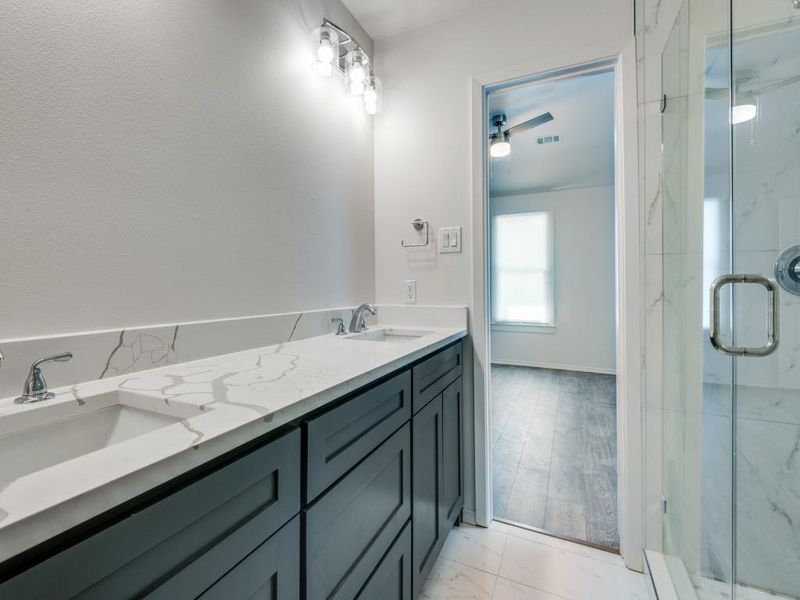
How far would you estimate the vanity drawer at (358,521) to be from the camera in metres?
0.71

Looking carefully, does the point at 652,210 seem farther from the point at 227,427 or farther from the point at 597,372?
the point at 597,372

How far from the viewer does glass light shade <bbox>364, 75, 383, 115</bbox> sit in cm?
177

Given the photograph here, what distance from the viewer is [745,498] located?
3.76 feet

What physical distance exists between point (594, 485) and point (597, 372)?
279cm

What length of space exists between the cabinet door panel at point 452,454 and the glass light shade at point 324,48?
57.4 inches

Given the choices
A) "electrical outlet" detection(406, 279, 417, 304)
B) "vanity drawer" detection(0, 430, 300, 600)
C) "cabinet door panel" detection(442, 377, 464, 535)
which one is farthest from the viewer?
"electrical outlet" detection(406, 279, 417, 304)

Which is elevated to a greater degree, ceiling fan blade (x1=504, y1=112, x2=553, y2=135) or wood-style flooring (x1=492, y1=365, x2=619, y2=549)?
ceiling fan blade (x1=504, y1=112, x2=553, y2=135)

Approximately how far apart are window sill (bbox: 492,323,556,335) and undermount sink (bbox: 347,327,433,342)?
3459 millimetres

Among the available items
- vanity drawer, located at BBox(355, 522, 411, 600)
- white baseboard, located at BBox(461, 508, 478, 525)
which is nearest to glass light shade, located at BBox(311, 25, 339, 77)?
vanity drawer, located at BBox(355, 522, 411, 600)

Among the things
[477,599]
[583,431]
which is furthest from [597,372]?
[477,599]

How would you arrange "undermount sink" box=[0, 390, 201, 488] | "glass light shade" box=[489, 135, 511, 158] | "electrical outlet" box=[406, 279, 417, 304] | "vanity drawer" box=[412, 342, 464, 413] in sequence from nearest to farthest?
1. "undermount sink" box=[0, 390, 201, 488]
2. "vanity drawer" box=[412, 342, 464, 413]
3. "electrical outlet" box=[406, 279, 417, 304]
4. "glass light shade" box=[489, 135, 511, 158]

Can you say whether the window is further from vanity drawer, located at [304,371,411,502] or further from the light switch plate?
vanity drawer, located at [304,371,411,502]

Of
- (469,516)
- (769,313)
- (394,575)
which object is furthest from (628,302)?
(394,575)

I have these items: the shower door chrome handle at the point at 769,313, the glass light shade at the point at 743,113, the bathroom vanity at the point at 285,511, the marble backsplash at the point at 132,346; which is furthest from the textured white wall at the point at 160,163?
the glass light shade at the point at 743,113
